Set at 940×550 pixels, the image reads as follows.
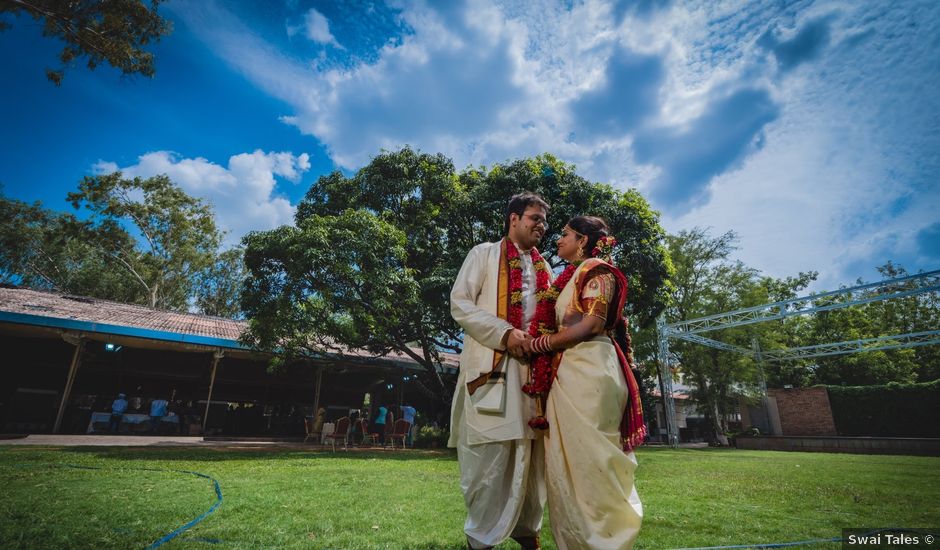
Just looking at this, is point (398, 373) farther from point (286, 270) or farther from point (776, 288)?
point (776, 288)

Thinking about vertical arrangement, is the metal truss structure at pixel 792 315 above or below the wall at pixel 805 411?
above

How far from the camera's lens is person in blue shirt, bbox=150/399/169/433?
14812 millimetres

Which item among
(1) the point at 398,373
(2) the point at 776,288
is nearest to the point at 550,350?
(1) the point at 398,373

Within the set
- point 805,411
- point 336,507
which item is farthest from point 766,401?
point 336,507

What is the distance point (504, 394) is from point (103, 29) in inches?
428

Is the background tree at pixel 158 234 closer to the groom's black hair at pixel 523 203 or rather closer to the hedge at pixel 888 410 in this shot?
the groom's black hair at pixel 523 203

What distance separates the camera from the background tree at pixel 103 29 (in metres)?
7.60

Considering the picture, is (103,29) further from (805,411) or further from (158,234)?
(805,411)

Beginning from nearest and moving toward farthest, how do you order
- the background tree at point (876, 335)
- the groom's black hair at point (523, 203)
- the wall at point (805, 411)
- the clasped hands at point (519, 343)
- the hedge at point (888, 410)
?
the clasped hands at point (519, 343)
the groom's black hair at point (523, 203)
the hedge at point (888, 410)
the wall at point (805, 411)
the background tree at point (876, 335)

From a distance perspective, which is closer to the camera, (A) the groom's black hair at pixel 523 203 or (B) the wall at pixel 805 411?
(A) the groom's black hair at pixel 523 203

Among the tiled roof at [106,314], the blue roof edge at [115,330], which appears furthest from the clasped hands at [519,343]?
the tiled roof at [106,314]

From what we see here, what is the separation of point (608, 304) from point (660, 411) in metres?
33.2

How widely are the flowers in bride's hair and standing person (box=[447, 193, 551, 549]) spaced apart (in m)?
0.32

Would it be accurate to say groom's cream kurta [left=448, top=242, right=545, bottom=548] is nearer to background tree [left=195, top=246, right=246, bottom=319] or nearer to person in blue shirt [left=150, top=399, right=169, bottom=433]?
person in blue shirt [left=150, top=399, right=169, bottom=433]
